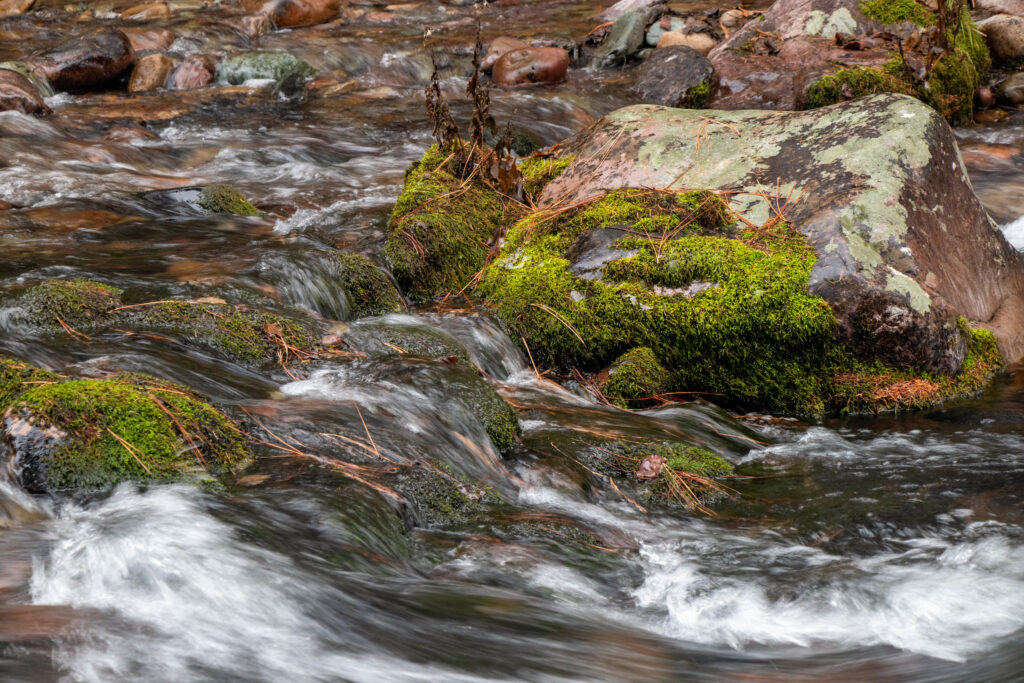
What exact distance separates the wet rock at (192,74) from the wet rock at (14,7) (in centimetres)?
654

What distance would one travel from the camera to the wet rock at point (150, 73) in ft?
42.6

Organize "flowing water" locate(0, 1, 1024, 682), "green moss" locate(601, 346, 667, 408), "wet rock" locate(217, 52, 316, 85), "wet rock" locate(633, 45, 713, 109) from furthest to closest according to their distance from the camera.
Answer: "wet rock" locate(217, 52, 316, 85)
"wet rock" locate(633, 45, 713, 109)
"green moss" locate(601, 346, 667, 408)
"flowing water" locate(0, 1, 1024, 682)

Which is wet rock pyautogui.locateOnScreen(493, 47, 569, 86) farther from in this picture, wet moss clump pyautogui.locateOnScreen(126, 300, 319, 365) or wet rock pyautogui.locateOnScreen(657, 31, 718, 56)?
wet moss clump pyautogui.locateOnScreen(126, 300, 319, 365)

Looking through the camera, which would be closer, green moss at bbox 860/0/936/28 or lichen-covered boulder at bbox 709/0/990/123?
lichen-covered boulder at bbox 709/0/990/123

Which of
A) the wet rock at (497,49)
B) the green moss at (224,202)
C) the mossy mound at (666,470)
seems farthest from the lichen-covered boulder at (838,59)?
the mossy mound at (666,470)

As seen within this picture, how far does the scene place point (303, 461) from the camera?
129 inches

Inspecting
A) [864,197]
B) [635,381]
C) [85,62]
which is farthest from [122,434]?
[85,62]

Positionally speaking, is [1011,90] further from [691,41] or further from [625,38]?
[625,38]

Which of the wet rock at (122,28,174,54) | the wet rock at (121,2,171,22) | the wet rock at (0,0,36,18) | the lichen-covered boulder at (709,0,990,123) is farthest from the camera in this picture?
the wet rock at (0,0,36,18)

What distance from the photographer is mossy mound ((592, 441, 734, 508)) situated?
3.85 m

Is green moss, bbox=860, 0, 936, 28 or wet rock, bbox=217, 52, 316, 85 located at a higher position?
green moss, bbox=860, 0, 936, 28

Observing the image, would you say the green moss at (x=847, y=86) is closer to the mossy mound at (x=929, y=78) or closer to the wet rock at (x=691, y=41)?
the mossy mound at (x=929, y=78)

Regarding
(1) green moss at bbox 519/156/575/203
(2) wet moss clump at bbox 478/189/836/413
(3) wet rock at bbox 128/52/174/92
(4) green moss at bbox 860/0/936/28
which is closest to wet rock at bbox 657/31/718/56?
(4) green moss at bbox 860/0/936/28

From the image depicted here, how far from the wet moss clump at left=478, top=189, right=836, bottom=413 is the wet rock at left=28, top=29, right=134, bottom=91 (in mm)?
9853
